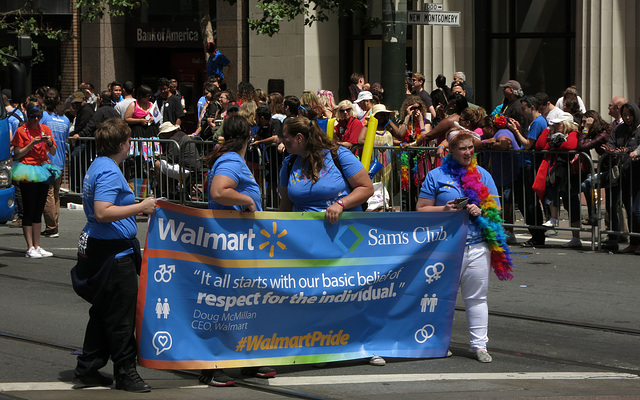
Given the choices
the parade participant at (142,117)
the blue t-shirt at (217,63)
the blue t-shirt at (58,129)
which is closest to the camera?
the blue t-shirt at (58,129)

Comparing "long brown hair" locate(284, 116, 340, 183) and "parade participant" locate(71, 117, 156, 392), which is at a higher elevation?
"long brown hair" locate(284, 116, 340, 183)

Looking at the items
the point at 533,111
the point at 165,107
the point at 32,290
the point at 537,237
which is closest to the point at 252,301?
the point at 32,290

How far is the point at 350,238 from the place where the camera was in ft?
23.8

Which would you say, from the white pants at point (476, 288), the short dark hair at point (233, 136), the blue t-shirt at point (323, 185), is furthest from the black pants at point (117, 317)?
the white pants at point (476, 288)

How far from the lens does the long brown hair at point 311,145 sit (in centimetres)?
731

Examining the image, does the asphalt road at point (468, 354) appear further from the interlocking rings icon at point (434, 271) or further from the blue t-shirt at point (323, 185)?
the blue t-shirt at point (323, 185)

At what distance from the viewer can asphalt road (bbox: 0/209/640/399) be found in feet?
22.1

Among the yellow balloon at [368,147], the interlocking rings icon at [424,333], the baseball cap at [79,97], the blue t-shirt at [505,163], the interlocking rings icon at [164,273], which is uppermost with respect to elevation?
the baseball cap at [79,97]

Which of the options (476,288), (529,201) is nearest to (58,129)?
(529,201)

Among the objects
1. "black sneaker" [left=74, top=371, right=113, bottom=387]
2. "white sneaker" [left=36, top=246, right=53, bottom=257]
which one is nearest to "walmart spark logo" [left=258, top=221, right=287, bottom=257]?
"black sneaker" [left=74, top=371, right=113, bottom=387]

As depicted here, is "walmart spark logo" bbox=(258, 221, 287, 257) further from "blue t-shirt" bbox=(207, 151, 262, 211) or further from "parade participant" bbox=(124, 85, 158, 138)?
"parade participant" bbox=(124, 85, 158, 138)

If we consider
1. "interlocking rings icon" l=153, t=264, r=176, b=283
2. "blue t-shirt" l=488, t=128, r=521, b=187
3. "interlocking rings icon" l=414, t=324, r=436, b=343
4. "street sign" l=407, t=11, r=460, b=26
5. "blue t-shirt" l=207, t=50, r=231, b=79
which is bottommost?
"interlocking rings icon" l=414, t=324, r=436, b=343

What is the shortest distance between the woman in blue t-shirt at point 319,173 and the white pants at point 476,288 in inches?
33.5

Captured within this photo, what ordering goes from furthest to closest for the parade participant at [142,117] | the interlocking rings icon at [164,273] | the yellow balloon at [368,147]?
the parade participant at [142,117]
the yellow balloon at [368,147]
the interlocking rings icon at [164,273]
